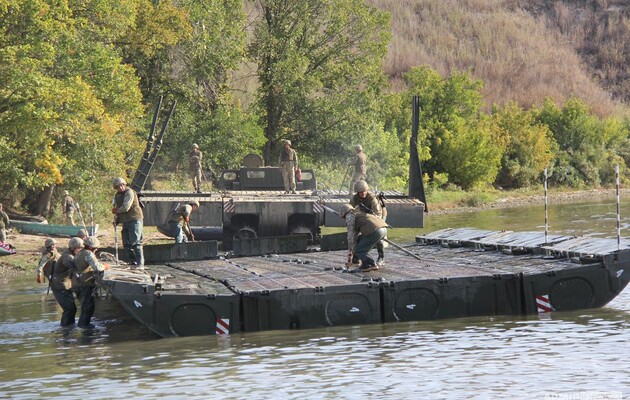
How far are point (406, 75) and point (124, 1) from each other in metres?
34.5

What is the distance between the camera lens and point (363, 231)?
21.4 meters

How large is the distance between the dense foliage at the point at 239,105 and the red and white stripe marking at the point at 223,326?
17246 mm

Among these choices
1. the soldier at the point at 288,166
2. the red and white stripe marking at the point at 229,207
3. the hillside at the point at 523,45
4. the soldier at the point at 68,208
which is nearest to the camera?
the red and white stripe marking at the point at 229,207

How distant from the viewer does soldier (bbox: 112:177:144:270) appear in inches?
907

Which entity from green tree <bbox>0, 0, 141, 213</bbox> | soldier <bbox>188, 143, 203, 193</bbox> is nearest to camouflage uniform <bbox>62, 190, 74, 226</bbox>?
green tree <bbox>0, 0, 141, 213</bbox>

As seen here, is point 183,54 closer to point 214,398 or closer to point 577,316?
point 577,316

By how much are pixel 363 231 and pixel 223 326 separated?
3.15m

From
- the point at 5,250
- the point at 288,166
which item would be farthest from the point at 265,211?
the point at 5,250

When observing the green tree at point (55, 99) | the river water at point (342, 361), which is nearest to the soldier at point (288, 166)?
the green tree at point (55, 99)

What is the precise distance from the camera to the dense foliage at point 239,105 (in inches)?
1469

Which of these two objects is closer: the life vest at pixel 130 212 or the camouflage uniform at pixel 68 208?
the life vest at pixel 130 212

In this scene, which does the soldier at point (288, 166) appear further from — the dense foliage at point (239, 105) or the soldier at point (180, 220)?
the soldier at point (180, 220)

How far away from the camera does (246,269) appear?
23.5 m

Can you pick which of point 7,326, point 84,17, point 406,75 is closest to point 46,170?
point 84,17
